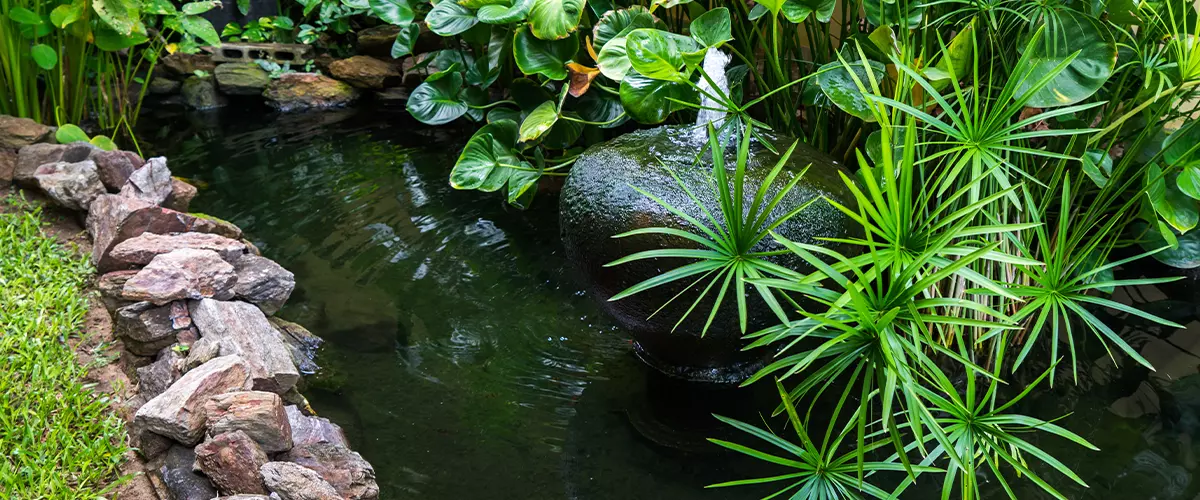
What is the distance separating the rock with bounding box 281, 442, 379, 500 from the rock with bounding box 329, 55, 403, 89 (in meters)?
4.75

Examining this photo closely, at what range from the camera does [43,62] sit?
3.78 metres

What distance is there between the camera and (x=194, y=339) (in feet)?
8.11

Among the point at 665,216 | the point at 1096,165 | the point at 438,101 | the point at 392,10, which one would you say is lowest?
the point at 438,101

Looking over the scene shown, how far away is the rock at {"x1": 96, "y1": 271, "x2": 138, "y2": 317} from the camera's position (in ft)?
8.38

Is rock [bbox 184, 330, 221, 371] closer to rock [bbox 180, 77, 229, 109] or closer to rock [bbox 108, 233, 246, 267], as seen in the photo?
rock [bbox 108, 233, 246, 267]

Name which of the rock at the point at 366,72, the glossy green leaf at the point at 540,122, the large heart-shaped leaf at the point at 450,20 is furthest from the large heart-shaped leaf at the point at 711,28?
the rock at the point at 366,72

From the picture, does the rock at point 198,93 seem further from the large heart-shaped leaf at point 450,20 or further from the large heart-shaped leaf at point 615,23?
the large heart-shaped leaf at point 615,23

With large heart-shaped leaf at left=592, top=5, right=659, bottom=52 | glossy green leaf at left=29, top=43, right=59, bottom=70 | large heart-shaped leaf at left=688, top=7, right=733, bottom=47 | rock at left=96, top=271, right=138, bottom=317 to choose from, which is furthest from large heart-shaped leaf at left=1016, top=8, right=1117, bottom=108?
glossy green leaf at left=29, top=43, right=59, bottom=70

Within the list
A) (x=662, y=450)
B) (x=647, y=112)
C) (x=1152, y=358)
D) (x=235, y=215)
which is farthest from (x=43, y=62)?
(x=1152, y=358)

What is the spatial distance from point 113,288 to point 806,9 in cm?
221

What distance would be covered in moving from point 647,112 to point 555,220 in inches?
60.7

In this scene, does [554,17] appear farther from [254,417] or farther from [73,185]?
[73,185]

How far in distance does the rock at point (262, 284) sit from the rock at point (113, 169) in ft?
3.00

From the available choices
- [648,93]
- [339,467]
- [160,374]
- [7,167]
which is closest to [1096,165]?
[648,93]
